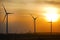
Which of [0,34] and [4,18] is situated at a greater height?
[4,18]

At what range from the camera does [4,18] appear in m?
34.7

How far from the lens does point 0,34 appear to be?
41.5 metres

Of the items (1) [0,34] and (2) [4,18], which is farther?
(1) [0,34]

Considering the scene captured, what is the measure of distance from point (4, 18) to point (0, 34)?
7466 millimetres
